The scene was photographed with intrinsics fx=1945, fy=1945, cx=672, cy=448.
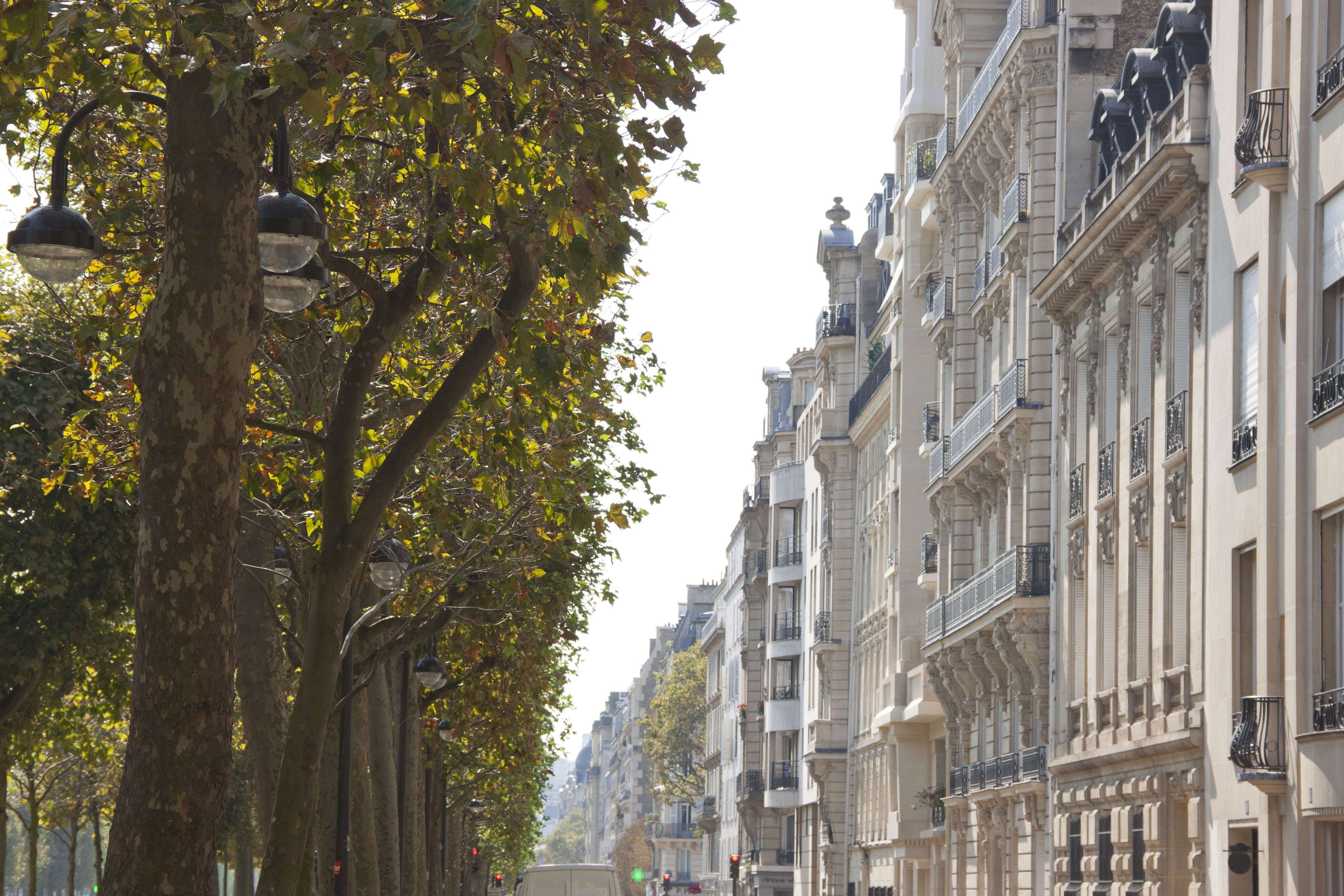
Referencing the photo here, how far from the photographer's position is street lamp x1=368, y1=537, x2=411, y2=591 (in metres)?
17.9

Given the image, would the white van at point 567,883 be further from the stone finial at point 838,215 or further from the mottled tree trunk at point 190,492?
the stone finial at point 838,215

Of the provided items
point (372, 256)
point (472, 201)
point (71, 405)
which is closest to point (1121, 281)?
point (71, 405)

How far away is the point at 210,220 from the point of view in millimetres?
9234

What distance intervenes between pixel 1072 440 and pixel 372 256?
21.2 metres

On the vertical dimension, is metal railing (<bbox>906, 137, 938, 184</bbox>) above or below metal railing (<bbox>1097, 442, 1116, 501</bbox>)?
above

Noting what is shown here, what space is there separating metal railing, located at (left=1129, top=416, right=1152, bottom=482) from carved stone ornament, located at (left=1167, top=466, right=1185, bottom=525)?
1310 mm

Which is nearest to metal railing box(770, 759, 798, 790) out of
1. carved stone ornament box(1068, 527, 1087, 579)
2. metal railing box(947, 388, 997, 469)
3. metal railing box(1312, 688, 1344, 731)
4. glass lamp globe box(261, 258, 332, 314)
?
metal railing box(947, 388, 997, 469)

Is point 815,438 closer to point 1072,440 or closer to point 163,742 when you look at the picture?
point 1072,440

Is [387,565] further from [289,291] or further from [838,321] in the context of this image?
[838,321]

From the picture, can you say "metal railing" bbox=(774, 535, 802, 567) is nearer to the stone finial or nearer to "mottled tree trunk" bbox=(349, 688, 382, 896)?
the stone finial

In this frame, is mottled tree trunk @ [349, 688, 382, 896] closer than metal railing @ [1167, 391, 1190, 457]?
Yes

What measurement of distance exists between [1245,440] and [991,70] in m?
17.9

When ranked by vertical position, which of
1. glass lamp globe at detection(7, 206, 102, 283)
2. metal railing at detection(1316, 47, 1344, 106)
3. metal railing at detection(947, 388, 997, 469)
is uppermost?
metal railing at detection(1316, 47, 1344, 106)

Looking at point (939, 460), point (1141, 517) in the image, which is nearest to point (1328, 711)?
point (1141, 517)
